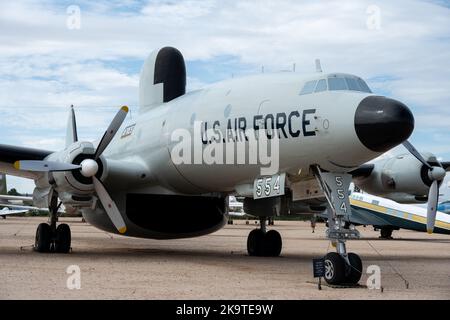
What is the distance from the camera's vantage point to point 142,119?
19141 millimetres

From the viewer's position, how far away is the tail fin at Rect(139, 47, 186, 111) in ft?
66.0

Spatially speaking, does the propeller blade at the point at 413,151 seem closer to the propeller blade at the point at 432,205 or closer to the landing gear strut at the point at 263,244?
the propeller blade at the point at 432,205

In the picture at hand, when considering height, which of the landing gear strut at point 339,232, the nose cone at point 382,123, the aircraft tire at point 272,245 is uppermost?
the nose cone at point 382,123

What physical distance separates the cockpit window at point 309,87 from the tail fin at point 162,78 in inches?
299

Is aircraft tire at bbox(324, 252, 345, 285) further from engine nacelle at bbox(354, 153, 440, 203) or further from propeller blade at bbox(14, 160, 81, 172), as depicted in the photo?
propeller blade at bbox(14, 160, 81, 172)

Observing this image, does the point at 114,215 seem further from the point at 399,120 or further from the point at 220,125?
the point at 399,120

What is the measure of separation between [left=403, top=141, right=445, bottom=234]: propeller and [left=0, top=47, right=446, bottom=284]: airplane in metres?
0.03

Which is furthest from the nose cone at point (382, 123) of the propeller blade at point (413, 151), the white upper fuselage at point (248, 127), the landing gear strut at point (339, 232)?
the propeller blade at point (413, 151)

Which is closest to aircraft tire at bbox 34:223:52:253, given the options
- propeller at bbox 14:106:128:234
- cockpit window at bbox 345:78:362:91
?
propeller at bbox 14:106:128:234

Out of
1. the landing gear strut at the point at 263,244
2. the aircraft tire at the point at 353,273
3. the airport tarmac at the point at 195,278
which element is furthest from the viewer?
the landing gear strut at the point at 263,244

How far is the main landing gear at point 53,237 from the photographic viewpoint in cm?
1802

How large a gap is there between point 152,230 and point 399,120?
29.9 ft

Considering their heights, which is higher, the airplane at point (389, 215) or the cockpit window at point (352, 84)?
the cockpit window at point (352, 84)
